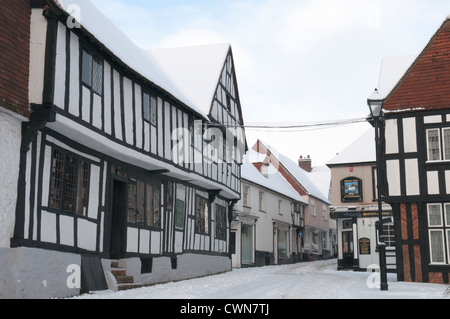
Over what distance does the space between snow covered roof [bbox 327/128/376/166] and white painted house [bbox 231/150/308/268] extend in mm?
6285

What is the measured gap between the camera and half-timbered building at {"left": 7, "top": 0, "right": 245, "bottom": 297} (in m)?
12.4

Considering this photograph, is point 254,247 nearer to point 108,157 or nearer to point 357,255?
point 357,255

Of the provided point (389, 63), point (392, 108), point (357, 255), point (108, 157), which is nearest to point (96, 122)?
point (108, 157)

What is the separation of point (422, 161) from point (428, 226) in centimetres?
230

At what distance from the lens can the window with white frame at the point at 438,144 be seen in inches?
748

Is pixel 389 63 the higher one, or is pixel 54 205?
pixel 389 63

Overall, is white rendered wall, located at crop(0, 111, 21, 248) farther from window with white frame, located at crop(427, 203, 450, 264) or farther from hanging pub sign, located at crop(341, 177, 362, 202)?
hanging pub sign, located at crop(341, 177, 362, 202)

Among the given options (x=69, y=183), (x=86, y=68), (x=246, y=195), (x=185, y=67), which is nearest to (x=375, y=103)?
(x=86, y=68)

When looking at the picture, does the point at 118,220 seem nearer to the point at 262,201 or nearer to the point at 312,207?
the point at 262,201

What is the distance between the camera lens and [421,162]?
1934 centimetres

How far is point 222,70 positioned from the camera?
82.8 feet

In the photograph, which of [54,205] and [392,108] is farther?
[392,108]

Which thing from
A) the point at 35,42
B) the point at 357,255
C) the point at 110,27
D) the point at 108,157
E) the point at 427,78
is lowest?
the point at 357,255

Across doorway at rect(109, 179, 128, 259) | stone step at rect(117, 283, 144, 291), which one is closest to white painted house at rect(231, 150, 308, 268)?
doorway at rect(109, 179, 128, 259)
